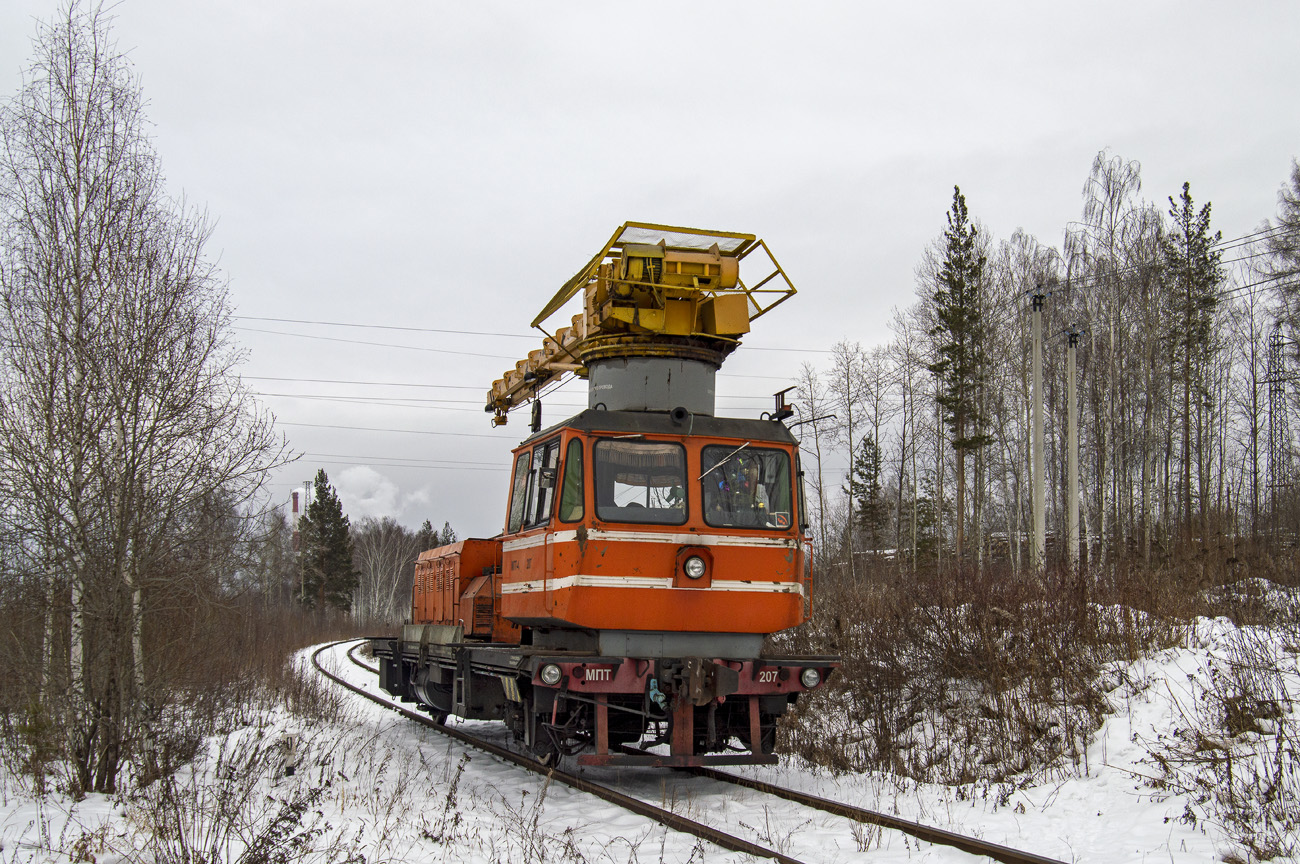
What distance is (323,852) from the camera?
6.13 metres

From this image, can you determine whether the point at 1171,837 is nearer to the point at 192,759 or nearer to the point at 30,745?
the point at 192,759

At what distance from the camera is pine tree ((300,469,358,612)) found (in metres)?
53.2

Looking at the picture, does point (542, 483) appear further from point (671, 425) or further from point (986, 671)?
point (986, 671)

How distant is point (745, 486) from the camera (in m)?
9.12

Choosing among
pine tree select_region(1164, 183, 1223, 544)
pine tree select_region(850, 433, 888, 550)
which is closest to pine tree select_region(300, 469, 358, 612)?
pine tree select_region(850, 433, 888, 550)

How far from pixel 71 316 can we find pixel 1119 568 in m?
12.3

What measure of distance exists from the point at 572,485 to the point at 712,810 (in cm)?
297

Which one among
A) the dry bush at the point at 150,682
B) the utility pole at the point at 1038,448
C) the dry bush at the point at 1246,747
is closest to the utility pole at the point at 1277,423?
the utility pole at the point at 1038,448

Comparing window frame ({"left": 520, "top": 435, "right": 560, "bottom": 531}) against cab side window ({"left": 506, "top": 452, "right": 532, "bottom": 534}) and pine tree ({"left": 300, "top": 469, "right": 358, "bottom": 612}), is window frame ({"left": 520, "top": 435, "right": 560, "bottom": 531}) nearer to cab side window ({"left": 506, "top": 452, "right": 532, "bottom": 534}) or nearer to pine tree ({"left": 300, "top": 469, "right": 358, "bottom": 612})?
cab side window ({"left": 506, "top": 452, "right": 532, "bottom": 534})

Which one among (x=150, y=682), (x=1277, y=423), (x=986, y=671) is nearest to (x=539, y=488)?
(x=150, y=682)

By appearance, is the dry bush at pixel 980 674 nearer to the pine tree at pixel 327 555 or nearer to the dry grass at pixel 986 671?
the dry grass at pixel 986 671

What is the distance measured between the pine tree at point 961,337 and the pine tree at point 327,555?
3396 cm

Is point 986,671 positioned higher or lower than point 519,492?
lower

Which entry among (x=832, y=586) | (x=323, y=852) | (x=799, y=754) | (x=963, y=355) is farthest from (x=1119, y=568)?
(x=963, y=355)
